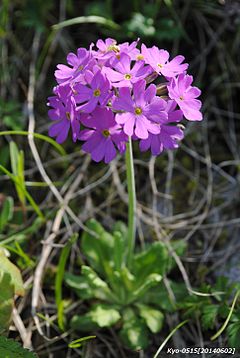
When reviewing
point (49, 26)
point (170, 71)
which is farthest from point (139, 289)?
point (49, 26)

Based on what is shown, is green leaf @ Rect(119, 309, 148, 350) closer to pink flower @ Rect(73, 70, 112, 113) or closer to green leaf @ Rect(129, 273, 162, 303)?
green leaf @ Rect(129, 273, 162, 303)

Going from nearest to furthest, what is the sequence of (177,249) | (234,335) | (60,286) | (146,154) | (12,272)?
(234,335), (12,272), (60,286), (177,249), (146,154)

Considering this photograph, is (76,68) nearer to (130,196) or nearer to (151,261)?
(130,196)

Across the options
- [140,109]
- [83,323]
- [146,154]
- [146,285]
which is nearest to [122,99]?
[140,109]

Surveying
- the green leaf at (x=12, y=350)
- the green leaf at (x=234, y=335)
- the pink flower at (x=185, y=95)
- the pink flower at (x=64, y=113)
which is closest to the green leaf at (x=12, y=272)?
the green leaf at (x=12, y=350)

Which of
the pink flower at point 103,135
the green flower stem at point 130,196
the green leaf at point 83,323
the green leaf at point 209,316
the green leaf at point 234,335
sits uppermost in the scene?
the pink flower at point 103,135

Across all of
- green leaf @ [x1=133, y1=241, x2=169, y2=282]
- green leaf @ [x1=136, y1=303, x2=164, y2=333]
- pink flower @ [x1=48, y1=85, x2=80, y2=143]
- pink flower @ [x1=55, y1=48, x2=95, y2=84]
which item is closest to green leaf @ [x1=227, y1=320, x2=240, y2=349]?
green leaf @ [x1=136, y1=303, x2=164, y2=333]

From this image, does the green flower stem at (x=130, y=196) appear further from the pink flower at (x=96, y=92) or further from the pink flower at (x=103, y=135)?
the pink flower at (x=96, y=92)
